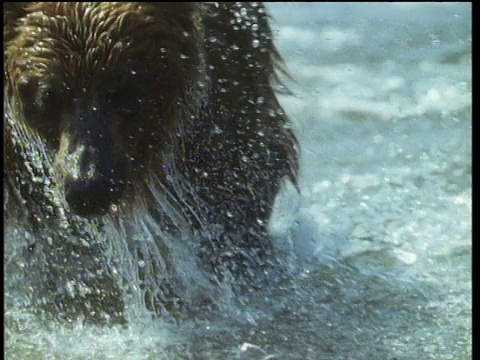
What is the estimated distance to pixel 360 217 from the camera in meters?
2.90

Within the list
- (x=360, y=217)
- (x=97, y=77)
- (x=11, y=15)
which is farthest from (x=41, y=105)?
(x=360, y=217)

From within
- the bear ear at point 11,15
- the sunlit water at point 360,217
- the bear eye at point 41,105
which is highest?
the bear ear at point 11,15

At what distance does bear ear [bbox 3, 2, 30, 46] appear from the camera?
248 centimetres

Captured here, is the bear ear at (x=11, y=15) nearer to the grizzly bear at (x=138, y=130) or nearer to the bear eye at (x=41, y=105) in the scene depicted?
the grizzly bear at (x=138, y=130)

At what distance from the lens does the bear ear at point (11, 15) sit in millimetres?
2480

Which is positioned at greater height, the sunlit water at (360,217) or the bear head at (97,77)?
the bear head at (97,77)

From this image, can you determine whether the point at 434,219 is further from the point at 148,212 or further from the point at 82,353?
the point at 82,353

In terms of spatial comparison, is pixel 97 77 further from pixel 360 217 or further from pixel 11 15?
pixel 360 217

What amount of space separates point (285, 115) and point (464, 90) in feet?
2.19

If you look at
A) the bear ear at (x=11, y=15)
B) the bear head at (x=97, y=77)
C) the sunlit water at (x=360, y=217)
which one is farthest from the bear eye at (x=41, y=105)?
the sunlit water at (x=360, y=217)

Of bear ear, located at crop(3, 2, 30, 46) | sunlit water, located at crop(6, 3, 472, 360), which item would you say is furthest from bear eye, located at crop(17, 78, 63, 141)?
sunlit water, located at crop(6, 3, 472, 360)

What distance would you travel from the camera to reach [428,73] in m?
2.93

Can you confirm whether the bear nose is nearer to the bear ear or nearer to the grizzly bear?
the grizzly bear

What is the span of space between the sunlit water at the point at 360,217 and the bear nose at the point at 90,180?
467 mm
